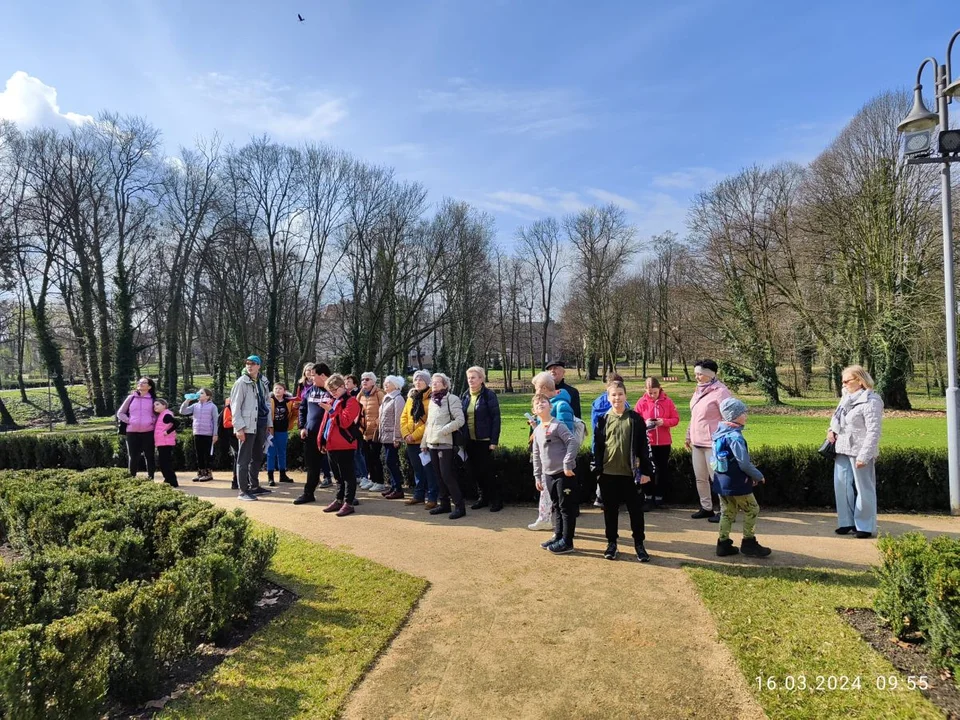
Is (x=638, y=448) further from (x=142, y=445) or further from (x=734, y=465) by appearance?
(x=142, y=445)

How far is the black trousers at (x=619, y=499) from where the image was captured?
5.36 metres

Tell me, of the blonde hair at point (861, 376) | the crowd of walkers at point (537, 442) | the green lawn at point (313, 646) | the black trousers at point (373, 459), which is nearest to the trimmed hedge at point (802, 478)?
the crowd of walkers at point (537, 442)

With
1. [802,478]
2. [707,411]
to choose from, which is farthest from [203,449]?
[802,478]

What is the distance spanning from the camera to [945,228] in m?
7.30

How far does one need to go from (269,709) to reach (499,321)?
48606 mm

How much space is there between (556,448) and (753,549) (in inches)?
83.2

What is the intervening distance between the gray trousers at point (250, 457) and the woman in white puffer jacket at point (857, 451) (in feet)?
25.6

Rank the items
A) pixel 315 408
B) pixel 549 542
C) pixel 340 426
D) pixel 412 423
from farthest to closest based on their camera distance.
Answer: pixel 315 408
pixel 412 423
pixel 340 426
pixel 549 542

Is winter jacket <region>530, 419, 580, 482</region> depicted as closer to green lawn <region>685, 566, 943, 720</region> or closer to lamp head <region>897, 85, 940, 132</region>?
green lawn <region>685, 566, 943, 720</region>

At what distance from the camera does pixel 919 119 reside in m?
6.74

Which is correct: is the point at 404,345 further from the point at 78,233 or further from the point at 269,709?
the point at 269,709

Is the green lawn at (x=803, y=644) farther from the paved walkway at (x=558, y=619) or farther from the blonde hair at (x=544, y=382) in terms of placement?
the blonde hair at (x=544, y=382)

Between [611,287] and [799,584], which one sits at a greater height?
[611,287]

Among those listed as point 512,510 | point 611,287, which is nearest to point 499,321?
point 611,287
